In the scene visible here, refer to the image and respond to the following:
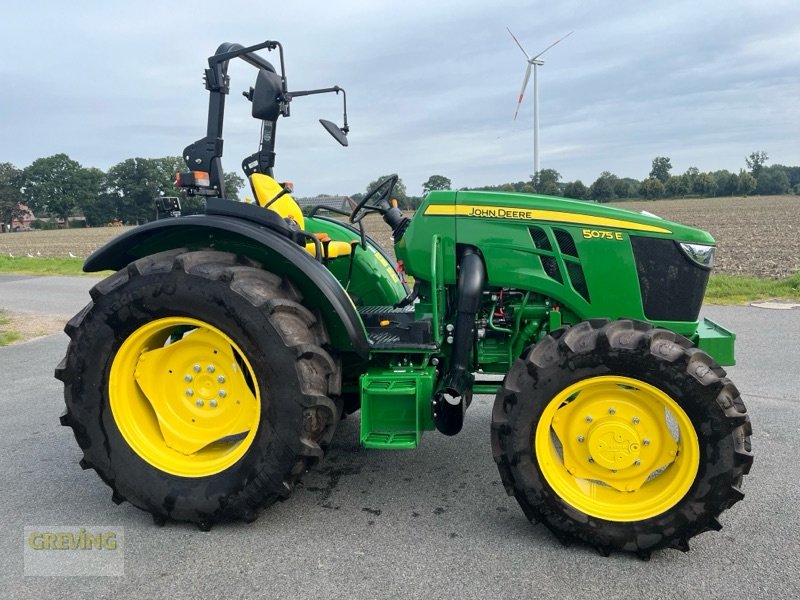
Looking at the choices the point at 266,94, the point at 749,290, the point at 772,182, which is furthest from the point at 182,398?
the point at 772,182

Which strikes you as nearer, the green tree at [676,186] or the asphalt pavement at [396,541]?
the asphalt pavement at [396,541]

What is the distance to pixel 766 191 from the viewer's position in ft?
216

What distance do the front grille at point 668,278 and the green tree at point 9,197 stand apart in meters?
79.7

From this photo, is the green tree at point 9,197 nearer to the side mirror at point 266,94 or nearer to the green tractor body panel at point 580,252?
the side mirror at point 266,94

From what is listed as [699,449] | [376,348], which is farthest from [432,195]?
[699,449]

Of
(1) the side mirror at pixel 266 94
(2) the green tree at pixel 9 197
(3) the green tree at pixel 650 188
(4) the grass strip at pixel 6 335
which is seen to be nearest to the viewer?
(1) the side mirror at pixel 266 94

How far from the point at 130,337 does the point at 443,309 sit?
154 centimetres

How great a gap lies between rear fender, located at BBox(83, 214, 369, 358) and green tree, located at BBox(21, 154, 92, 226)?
6836cm

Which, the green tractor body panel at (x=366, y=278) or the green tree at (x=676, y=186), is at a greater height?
the green tree at (x=676, y=186)

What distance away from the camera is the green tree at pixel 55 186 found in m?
64.2

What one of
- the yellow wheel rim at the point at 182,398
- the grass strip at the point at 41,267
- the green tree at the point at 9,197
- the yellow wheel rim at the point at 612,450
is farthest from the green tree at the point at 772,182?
the green tree at the point at 9,197

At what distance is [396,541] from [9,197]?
8043cm

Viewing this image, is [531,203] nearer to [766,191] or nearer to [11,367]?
[11,367]

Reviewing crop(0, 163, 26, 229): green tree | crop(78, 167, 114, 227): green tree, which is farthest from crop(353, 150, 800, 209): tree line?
crop(0, 163, 26, 229): green tree
